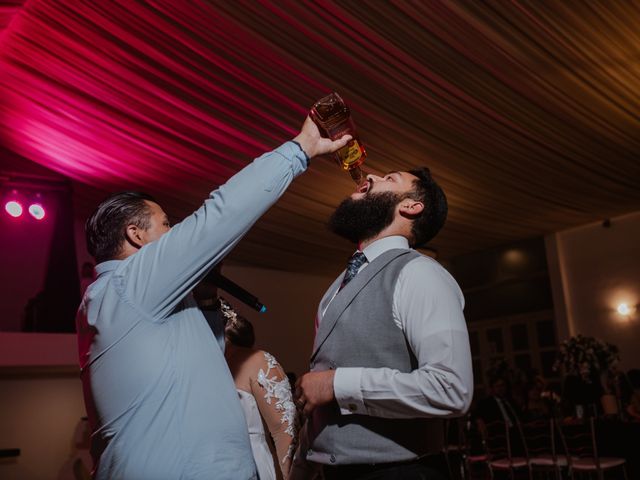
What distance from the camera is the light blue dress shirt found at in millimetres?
1148

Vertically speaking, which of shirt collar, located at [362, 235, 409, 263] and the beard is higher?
the beard

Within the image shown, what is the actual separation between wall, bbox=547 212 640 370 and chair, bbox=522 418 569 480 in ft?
13.7

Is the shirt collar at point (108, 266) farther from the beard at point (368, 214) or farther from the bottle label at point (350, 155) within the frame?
the bottle label at point (350, 155)

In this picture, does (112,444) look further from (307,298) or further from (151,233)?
(307,298)

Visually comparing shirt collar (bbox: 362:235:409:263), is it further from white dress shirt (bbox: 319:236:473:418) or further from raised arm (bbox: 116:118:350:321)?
raised arm (bbox: 116:118:350:321)

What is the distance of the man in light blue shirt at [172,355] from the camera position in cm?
115

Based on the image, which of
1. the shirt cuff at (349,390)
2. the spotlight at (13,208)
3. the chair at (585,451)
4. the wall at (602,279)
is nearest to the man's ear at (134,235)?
the shirt cuff at (349,390)

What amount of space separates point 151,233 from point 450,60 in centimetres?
434

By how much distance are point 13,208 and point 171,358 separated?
7.16m

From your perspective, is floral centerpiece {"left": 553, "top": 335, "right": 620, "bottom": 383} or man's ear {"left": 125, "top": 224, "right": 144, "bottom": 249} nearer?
man's ear {"left": 125, "top": 224, "right": 144, "bottom": 249}

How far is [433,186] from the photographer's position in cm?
183

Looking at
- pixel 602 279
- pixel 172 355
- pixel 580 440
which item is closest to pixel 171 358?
pixel 172 355

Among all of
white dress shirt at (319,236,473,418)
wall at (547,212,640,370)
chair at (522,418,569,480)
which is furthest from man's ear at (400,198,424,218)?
wall at (547,212,640,370)

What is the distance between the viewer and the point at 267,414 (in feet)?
7.43
